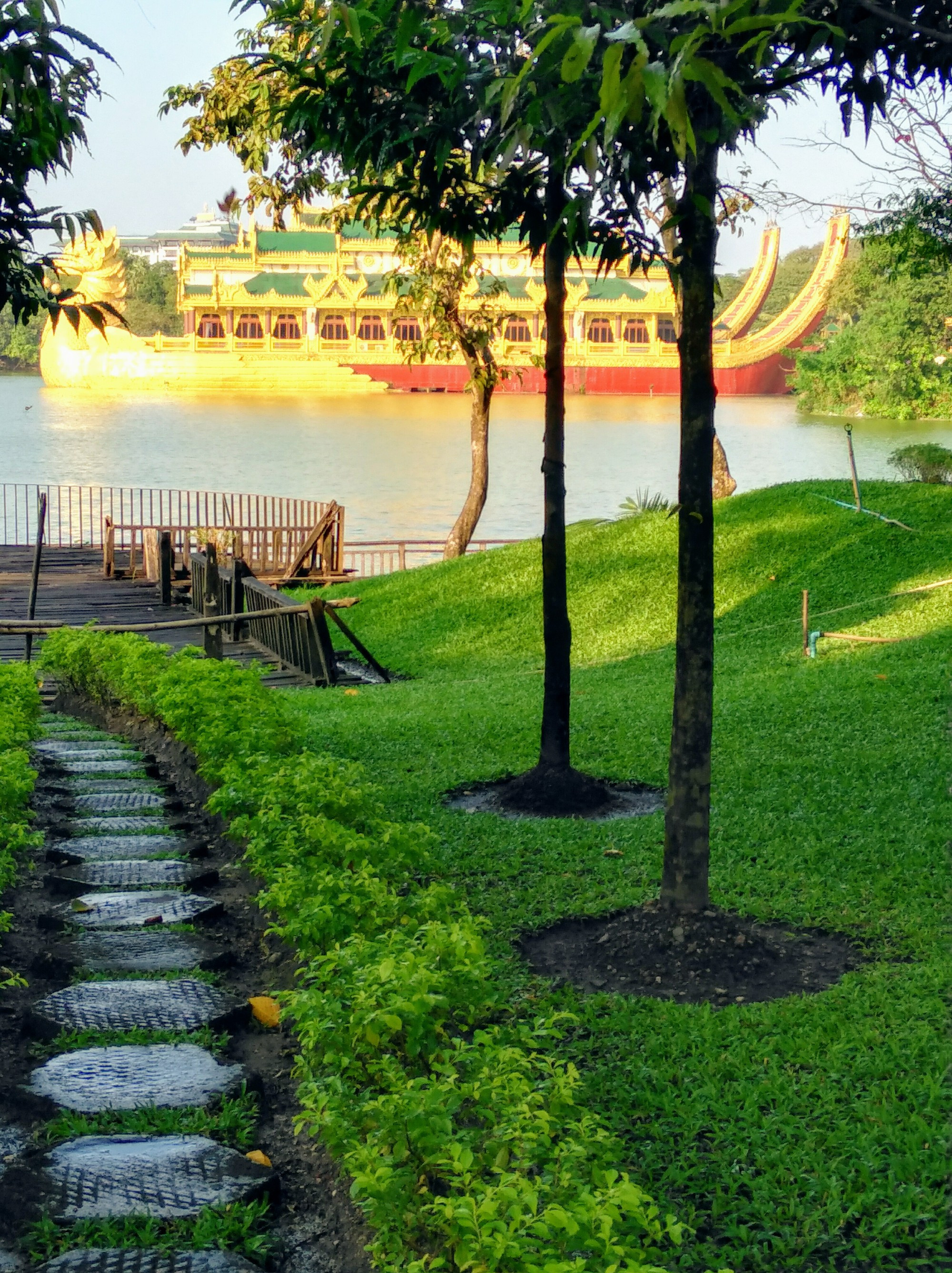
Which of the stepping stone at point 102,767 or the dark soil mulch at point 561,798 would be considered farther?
the stepping stone at point 102,767

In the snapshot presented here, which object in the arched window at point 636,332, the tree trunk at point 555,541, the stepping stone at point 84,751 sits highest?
the arched window at point 636,332

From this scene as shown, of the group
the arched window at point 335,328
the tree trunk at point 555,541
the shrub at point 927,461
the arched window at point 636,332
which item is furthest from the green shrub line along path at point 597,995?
the arched window at point 335,328

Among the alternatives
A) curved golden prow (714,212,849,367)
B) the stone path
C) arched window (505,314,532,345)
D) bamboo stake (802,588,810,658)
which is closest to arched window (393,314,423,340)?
arched window (505,314,532,345)

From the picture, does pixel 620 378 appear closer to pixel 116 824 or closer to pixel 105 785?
pixel 105 785

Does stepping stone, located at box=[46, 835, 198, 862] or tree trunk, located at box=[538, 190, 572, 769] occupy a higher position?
tree trunk, located at box=[538, 190, 572, 769]

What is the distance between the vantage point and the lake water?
144ft

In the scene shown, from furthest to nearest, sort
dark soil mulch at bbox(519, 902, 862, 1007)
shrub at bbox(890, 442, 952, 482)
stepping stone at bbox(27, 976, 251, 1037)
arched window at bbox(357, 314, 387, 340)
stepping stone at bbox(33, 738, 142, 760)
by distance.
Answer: arched window at bbox(357, 314, 387, 340), shrub at bbox(890, 442, 952, 482), stepping stone at bbox(33, 738, 142, 760), dark soil mulch at bbox(519, 902, 862, 1007), stepping stone at bbox(27, 976, 251, 1037)

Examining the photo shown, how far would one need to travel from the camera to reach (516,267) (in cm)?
6844

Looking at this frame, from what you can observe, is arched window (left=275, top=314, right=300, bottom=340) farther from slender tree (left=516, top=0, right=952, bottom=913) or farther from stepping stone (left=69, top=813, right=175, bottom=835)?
slender tree (left=516, top=0, right=952, bottom=913)

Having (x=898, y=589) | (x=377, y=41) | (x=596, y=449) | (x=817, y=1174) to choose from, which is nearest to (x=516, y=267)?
(x=596, y=449)

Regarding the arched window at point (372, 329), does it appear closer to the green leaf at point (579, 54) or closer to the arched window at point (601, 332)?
the arched window at point (601, 332)

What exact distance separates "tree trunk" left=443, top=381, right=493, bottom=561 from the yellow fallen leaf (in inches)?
699

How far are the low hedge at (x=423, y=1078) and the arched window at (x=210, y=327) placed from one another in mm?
72224

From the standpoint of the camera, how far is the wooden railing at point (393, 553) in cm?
2523
